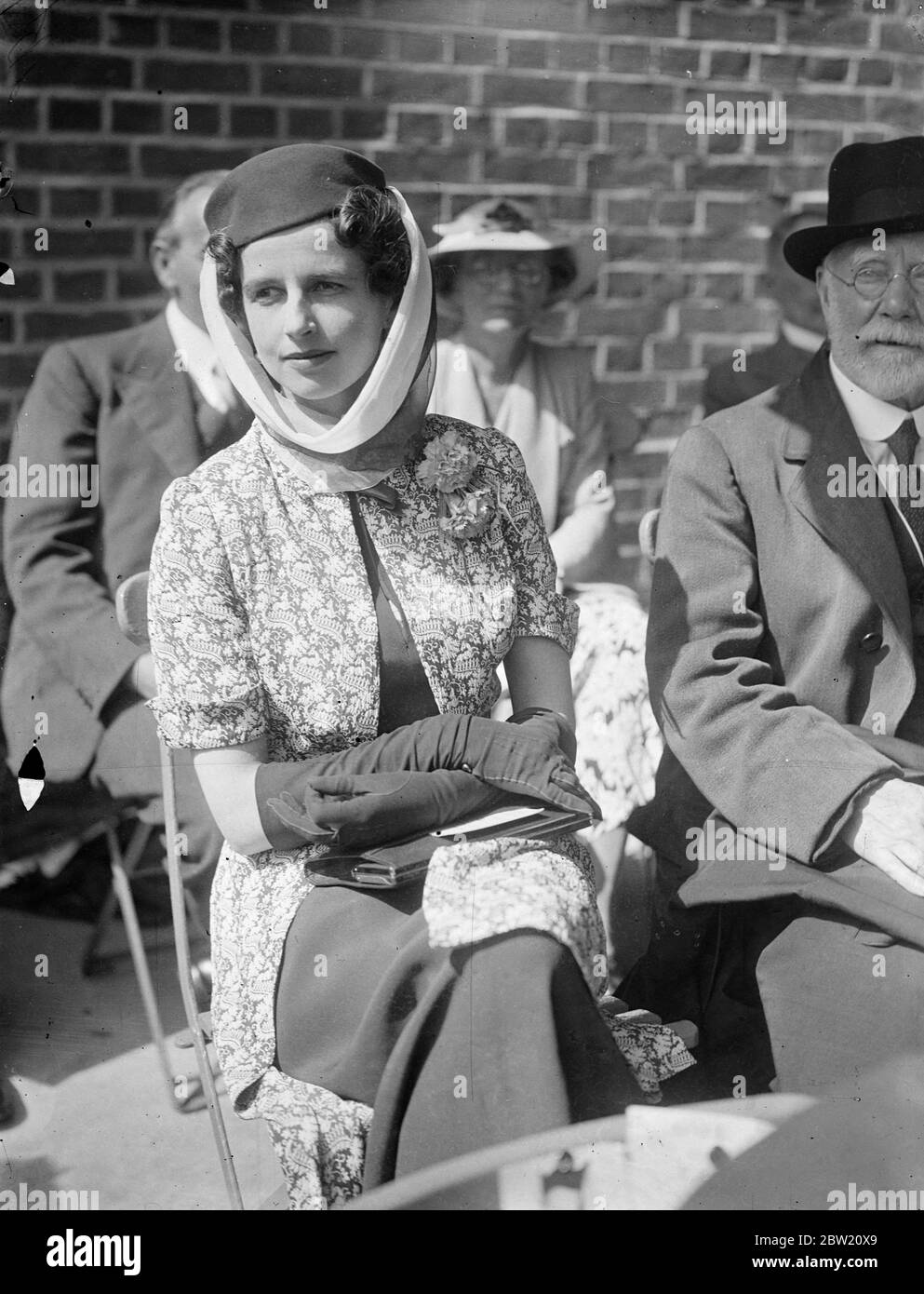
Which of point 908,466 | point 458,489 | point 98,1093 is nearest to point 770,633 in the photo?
point 908,466

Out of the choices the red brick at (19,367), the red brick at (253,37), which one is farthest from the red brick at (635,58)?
the red brick at (19,367)

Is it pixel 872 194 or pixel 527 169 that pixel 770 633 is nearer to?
pixel 872 194

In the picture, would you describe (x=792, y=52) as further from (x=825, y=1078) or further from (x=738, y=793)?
(x=825, y=1078)

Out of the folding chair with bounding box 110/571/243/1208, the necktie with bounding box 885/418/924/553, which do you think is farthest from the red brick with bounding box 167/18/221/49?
the necktie with bounding box 885/418/924/553

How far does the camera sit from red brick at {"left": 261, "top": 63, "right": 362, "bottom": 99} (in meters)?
3.03

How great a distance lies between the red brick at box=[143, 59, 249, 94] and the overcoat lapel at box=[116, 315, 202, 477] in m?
0.54

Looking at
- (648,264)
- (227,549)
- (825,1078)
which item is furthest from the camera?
(648,264)

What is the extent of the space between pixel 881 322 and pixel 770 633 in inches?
28.8

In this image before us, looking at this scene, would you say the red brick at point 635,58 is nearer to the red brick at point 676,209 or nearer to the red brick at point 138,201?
the red brick at point 676,209

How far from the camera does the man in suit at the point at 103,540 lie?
3.24 m

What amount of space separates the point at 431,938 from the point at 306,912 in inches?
11.0

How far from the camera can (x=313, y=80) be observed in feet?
9.96
